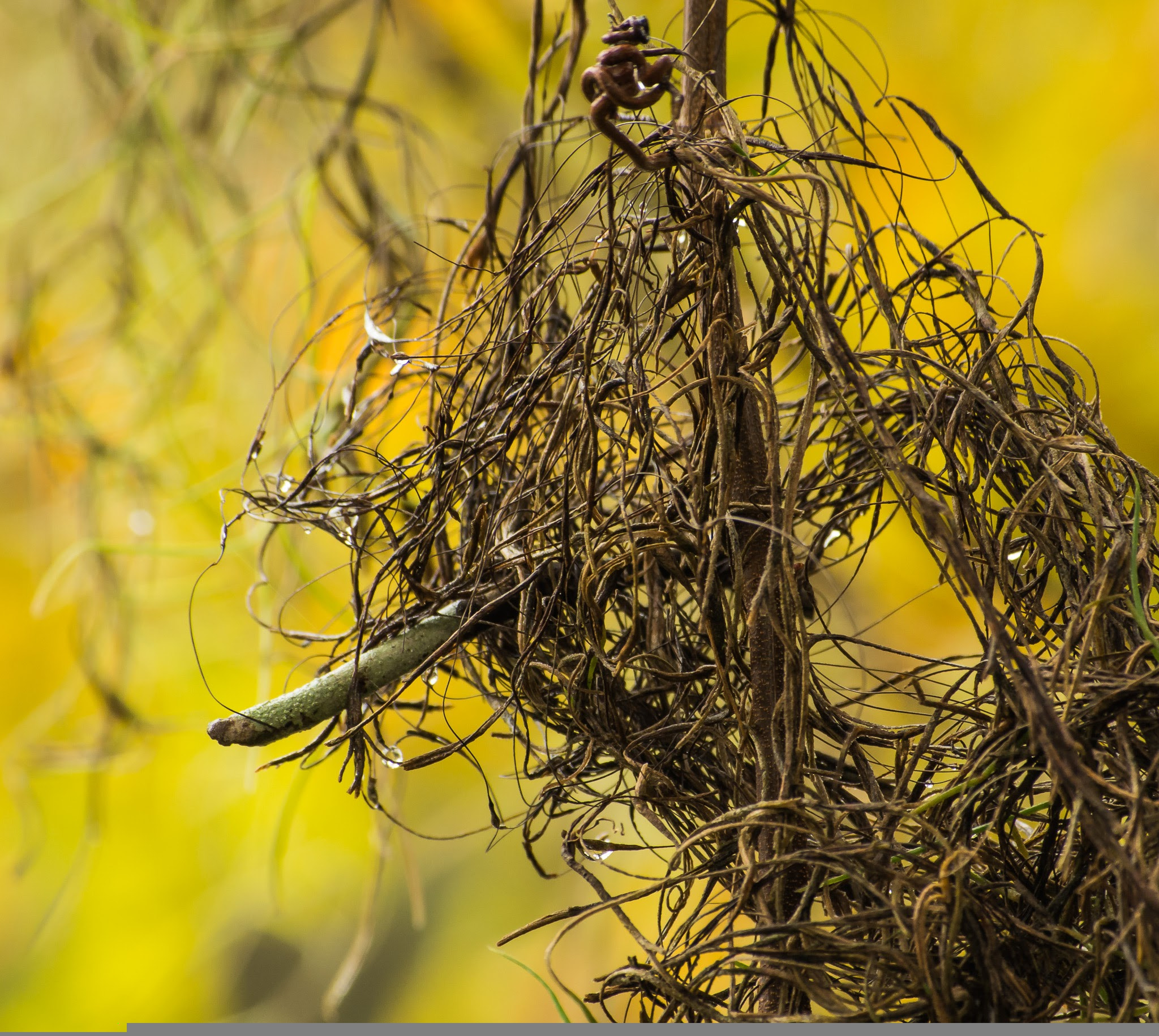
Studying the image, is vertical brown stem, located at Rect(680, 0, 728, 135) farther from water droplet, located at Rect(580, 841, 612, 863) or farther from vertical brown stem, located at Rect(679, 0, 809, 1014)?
water droplet, located at Rect(580, 841, 612, 863)

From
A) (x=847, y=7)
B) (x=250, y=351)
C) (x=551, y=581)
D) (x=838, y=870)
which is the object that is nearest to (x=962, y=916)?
(x=838, y=870)

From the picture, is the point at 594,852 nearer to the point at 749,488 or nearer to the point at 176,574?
the point at 749,488

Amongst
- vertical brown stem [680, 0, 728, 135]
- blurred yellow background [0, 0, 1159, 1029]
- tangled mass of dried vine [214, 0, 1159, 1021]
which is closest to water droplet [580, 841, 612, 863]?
tangled mass of dried vine [214, 0, 1159, 1021]

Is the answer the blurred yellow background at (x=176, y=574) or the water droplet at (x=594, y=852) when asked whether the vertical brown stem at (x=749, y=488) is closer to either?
the water droplet at (x=594, y=852)

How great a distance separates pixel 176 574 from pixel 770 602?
59cm

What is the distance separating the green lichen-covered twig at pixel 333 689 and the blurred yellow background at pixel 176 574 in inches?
14.3

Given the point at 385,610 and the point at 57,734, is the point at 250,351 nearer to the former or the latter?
the point at 57,734

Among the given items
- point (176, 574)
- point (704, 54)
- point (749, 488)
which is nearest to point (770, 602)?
point (749, 488)

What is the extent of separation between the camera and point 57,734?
0.70 metres

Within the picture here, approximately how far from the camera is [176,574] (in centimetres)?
71

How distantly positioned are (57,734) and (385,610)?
1.85 feet

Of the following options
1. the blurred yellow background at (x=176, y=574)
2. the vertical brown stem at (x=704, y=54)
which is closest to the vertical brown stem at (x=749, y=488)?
the vertical brown stem at (x=704, y=54)

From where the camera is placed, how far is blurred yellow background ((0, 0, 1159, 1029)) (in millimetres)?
637

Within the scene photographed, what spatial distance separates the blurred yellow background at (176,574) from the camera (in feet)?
2.09
